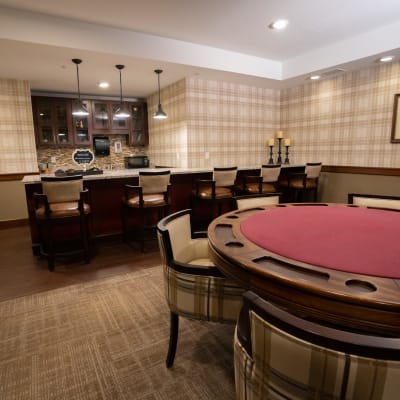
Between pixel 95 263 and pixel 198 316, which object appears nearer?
pixel 198 316

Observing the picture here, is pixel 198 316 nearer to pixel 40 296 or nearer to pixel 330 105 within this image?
pixel 40 296

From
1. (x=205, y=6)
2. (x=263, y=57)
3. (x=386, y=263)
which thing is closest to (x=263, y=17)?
(x=205, y=6)

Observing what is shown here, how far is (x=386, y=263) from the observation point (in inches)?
42.3

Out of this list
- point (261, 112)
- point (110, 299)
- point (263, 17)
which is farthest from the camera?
point (261, 112)

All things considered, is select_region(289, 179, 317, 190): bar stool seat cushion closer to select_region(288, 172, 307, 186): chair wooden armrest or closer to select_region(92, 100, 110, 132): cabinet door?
select_region(288, 172, 307, 186): chair wooden armrest

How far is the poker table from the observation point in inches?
33.3

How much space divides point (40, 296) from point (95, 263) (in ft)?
2.48

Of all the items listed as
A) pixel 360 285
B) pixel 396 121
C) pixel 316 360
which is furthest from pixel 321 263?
pixel 396 121

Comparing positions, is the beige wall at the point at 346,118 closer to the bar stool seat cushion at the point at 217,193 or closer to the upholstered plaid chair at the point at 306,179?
the upholstered plaid chair at the point at 306,179

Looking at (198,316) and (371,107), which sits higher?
(371,107)

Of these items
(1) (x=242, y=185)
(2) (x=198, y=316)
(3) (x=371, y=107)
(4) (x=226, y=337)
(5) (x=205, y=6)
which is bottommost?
(4) (x=226, y=337)

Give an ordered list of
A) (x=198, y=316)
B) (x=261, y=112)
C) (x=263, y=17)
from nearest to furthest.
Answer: (x=198, y=316), (x=263, y=17), (x=261, y=112)

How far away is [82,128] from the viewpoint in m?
6.11

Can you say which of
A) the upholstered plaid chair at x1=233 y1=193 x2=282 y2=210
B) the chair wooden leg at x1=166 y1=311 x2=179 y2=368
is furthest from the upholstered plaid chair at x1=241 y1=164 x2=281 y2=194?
the chair wooden leg at x1=166 y1=311 x2=179 y2=368
